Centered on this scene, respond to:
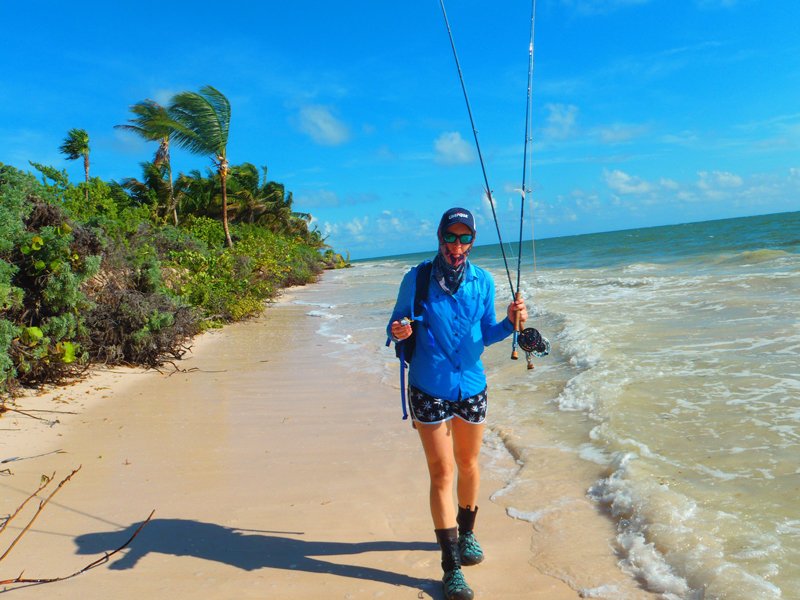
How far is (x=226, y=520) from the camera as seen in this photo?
3.30 metres

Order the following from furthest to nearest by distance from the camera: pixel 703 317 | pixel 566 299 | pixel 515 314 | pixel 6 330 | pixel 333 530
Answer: pixel 566 299, pixel 703 317, pixel 6 330, pixel 333 530, pixel 515 314

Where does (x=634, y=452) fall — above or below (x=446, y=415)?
below

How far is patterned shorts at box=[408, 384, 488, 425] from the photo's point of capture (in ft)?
8.58

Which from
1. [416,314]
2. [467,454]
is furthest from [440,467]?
[416,314]

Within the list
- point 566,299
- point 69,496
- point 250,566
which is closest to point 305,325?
point 566,299

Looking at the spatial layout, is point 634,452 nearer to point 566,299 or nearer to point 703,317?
point 703,317

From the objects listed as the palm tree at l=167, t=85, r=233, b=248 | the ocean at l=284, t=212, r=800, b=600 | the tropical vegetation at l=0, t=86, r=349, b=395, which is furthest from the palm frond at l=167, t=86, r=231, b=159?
the ocean at l=284, t=212, r=800, b=600

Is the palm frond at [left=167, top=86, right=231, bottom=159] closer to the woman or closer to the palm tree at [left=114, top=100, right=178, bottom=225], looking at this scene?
the palm tree at [left=114, top=100, right=178, bottom=225]

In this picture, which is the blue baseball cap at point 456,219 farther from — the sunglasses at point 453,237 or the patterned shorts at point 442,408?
the patterned shorts at point 442,408

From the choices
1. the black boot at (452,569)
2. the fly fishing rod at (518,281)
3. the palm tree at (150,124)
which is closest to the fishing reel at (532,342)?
the fly fishing rod at (518,281)

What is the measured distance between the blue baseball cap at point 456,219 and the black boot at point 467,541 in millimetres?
1484

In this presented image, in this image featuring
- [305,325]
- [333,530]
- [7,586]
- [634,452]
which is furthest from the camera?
[305,325]

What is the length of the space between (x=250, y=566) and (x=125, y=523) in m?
0.97

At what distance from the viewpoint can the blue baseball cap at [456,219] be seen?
269cm
